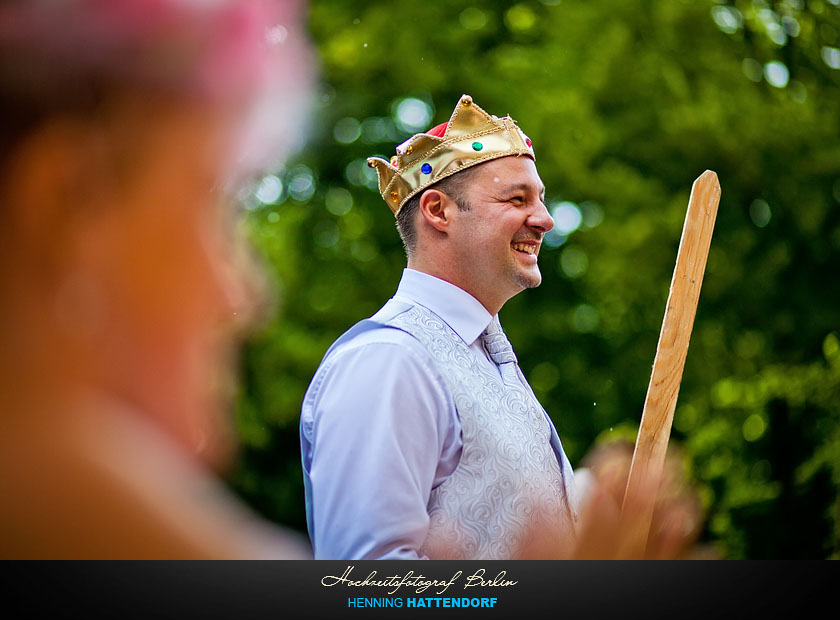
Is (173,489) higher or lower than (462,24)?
higher

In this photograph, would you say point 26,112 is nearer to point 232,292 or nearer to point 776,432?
point 232,292

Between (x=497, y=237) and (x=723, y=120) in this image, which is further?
(x=723, y=120)

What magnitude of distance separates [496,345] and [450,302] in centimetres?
15

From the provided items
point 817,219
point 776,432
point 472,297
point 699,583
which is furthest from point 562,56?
point 472,297

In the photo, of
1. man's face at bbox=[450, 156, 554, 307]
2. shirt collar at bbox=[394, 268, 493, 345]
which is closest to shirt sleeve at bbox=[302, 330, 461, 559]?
shirt collar at bbox=[394, 268, 493, 345]

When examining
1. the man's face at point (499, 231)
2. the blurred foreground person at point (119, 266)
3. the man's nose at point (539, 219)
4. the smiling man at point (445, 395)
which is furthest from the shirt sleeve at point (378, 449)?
the blurred foreground person at point (119, 266)

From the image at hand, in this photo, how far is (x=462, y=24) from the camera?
7062mm

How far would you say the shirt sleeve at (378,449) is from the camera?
1798 mm

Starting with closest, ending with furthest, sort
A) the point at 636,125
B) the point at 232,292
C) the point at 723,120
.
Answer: the point at 232,292, the point at 723,120, the point at 636,125

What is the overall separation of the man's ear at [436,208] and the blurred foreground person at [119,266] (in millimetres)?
1616

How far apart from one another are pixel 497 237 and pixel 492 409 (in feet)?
1.38

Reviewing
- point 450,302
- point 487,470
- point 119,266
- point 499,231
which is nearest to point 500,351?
point 450,302

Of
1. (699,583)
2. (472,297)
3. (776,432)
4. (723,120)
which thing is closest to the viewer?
(472,297)

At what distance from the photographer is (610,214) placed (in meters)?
6.79
